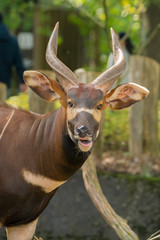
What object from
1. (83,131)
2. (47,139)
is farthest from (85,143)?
(47,139)

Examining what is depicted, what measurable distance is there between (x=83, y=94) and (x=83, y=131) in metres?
0.41

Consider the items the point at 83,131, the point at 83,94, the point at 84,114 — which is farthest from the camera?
the point at 83,94

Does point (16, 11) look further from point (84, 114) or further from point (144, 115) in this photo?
point (84, 114)

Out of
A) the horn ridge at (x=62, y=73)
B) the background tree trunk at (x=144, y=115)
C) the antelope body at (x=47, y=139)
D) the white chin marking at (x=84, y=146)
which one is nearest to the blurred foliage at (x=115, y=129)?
the background tree trunk at (x=144, y=115)

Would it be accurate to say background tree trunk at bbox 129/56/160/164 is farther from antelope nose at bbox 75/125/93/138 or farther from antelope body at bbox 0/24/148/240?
antelope nose at bbox 75/125/93/138

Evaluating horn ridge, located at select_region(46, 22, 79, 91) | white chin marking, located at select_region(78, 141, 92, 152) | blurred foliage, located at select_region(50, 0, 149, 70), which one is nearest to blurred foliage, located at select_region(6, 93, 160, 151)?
blurred foliage, located at select_region(50, 0, 149, 70)

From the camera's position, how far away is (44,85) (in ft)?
15.9

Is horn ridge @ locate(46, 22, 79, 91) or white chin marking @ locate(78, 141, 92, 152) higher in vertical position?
horn ridge @ locate(46, 22, 79, 91)

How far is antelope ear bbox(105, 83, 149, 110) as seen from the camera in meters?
4.85

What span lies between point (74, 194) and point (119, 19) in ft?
27.0

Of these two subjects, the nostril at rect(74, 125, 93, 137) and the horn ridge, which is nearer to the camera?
the nostril at rect(74, 125, 93, 137)

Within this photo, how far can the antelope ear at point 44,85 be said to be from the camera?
4.78 meters

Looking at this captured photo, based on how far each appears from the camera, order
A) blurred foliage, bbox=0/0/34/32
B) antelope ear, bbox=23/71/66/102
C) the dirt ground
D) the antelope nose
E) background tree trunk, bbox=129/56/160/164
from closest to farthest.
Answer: the antelope nose, antelope ear, bbox=23/71/66/102, the dirt ground, background tree trunk, bbox=129/56/160/164, blurred foliage, bbox=0/0/34/32

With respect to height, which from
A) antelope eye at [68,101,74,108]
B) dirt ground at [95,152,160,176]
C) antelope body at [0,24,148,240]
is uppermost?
antelope eye at [68,101,74,108]
